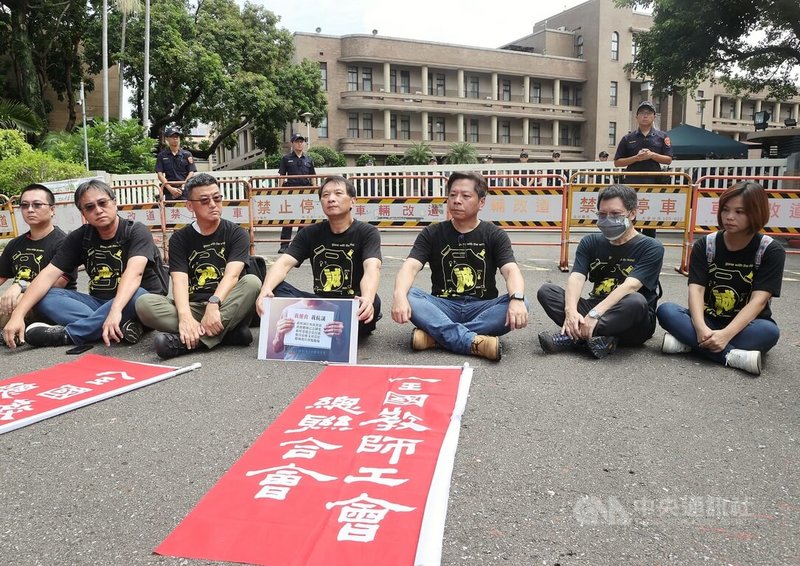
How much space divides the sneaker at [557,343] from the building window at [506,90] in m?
44.9

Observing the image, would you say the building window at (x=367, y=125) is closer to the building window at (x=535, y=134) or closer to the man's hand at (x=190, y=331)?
the building window at (x=535, y=134)

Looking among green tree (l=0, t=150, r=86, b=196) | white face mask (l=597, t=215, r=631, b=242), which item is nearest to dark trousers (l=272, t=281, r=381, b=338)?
white face mask (l=597, t=215, r=631, b=242)

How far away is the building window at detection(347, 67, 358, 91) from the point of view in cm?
4159

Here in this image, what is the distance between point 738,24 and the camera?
15.3 metres

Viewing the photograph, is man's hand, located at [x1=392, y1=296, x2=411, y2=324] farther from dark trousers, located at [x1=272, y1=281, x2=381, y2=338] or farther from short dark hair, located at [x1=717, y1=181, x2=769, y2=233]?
short dark hair, located at [x1=717, y1=181, x2=769, y2=233]

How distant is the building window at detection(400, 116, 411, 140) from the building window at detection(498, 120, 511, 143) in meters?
7.63

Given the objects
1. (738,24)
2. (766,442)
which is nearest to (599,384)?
(766,442)

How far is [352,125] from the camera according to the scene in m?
42.0

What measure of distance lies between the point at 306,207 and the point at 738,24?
503 inches

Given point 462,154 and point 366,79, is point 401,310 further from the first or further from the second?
point 366,79

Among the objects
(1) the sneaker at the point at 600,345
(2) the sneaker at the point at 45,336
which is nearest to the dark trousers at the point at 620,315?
(1) the sneaker at the point at 600,345

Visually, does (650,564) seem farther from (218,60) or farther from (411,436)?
(218,60)

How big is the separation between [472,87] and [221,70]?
23766mm

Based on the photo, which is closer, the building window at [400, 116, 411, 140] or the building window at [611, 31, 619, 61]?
the building window at [400, 116, 411, 140]
